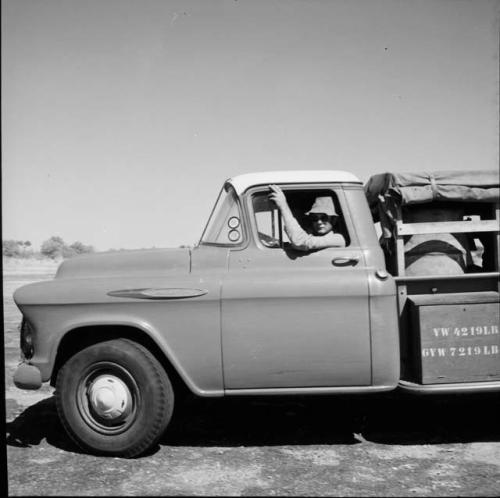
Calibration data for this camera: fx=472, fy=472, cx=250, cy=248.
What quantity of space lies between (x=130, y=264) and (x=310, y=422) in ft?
6.95

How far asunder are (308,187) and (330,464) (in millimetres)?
2034

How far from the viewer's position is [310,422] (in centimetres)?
422

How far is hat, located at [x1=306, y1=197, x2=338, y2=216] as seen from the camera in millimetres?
3746

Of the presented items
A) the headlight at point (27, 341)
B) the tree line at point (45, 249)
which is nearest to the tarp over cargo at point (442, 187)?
the headlight at point (27, 341)

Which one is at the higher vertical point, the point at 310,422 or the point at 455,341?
the point at 455,341

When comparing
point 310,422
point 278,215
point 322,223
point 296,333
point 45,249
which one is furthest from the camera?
point 45,249

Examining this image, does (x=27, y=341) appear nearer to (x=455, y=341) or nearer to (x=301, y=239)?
(x=301, y=239)

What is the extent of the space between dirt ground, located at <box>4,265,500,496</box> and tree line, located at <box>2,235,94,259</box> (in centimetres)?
3774

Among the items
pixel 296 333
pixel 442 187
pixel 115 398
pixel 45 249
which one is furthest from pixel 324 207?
pixel 45 249

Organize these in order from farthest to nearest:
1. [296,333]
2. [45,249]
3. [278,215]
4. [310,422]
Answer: [45,249]
[310,422]
[278,215]
[296,333]

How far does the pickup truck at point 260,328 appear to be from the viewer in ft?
11.1

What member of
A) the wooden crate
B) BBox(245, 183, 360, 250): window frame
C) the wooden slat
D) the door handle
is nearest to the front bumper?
BBox(245, 183, 360, 250): window frame

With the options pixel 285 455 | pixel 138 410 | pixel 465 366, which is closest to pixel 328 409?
pixel 285 455

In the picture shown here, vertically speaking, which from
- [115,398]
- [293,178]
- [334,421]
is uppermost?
[293,178]
